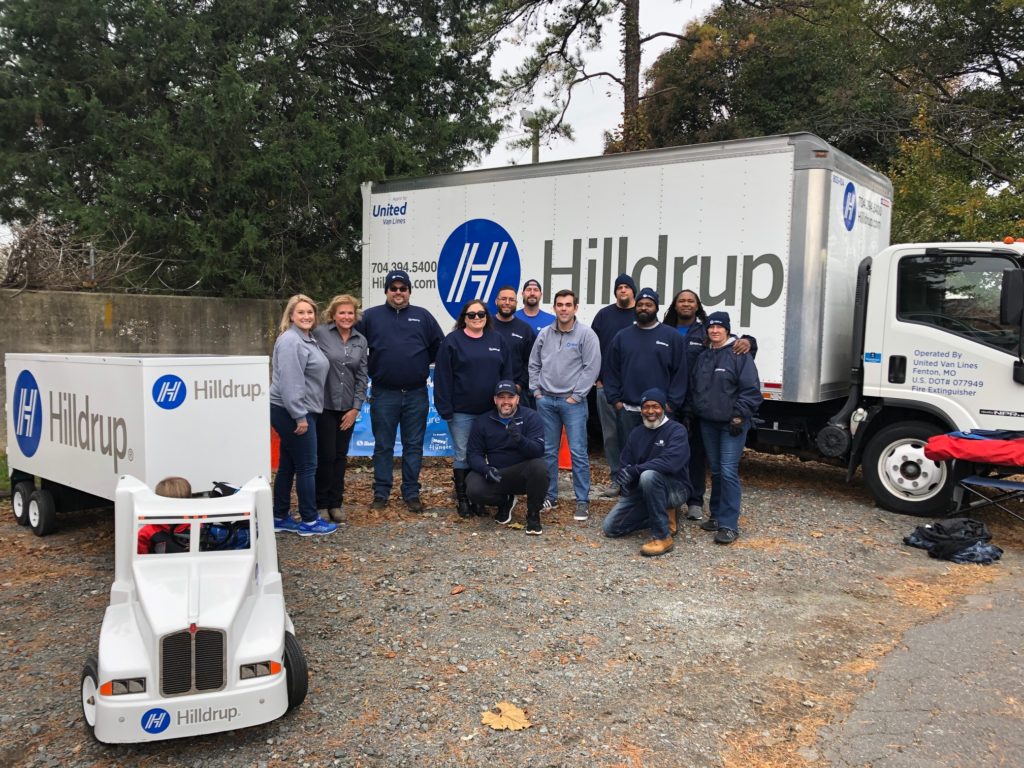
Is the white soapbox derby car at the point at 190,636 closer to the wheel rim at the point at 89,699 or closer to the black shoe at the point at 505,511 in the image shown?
the wheel rim at the point at 89,699

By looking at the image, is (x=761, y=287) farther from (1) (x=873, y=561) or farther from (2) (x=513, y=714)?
(2) (x=513, y=714)

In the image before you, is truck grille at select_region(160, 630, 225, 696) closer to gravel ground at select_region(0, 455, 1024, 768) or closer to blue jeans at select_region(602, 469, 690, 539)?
gravel ground at select_region(0, 455, 1024, 768)

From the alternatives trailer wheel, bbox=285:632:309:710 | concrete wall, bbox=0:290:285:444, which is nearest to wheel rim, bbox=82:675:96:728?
trailer wheel, bbox=285:632:309:710

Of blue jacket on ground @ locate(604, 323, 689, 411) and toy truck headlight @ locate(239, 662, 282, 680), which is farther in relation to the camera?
blue jacket on ground @ locate(604, 323, 689, 411)

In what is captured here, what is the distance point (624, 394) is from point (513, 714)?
342 centimetres

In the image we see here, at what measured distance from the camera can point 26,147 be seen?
11.6 metres

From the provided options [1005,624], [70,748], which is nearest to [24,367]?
[70,748]

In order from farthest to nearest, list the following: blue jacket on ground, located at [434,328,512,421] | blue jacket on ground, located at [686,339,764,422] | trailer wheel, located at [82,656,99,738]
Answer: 1. blue jacket on ground, located at [434,328,512,421]
2. blue jacket on ground, located at [686,339,764,422]
3. trailer wheel, located at [82,656,99,738]

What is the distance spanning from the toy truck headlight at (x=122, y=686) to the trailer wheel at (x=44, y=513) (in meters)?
3.60

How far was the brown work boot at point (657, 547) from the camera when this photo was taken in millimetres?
5598

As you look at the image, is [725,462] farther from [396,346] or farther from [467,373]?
[396,346]

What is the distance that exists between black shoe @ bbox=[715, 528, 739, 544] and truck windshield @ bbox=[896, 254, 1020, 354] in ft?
8.59

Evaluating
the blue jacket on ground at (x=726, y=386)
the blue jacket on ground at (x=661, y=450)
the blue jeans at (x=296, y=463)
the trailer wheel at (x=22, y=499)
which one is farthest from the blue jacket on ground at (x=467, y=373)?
the trailer wheel at (x=22, y=499)

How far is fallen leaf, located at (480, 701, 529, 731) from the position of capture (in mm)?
3324
